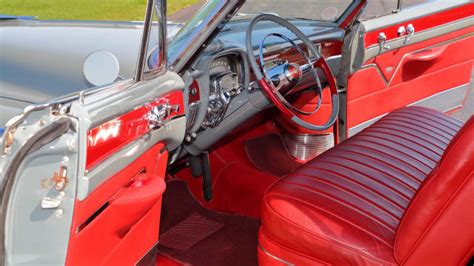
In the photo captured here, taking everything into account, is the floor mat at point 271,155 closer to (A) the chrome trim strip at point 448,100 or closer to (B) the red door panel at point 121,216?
(A) the chrome trim strip at point 448,100

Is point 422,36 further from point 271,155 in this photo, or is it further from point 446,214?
point 446,214

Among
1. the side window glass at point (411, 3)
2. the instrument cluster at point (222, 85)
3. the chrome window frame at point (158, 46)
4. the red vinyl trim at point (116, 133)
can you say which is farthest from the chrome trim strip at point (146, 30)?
the side window glass at point (411, 3)

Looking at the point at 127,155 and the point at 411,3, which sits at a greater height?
the point at 411,3

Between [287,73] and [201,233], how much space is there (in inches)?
31.8

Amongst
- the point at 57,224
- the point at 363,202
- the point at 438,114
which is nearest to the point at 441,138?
the point at 438,114

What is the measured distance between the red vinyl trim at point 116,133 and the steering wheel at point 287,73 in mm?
681

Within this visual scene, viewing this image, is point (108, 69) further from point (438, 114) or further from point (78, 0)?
point (438, 114)

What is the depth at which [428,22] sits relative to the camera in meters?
2.89

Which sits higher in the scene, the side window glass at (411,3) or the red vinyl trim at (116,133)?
the side window glass at (411,3)

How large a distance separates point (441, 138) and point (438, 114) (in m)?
0.25

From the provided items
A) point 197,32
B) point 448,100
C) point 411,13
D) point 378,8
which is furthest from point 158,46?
point 448,100

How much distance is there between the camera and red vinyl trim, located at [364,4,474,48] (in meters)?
2.70

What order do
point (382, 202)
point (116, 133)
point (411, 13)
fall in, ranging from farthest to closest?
point (411, 13) → point (382, 202) → point (116, 133)

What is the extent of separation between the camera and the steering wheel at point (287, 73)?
6.82 ft
